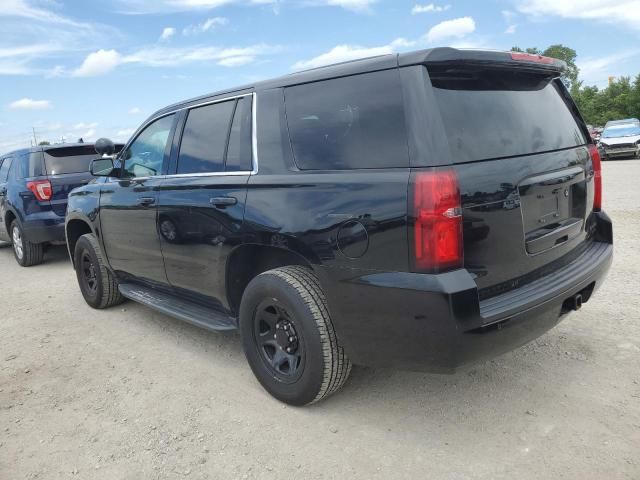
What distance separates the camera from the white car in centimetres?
2062

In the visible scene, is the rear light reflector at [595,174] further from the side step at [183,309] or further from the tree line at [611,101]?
the tree line at [611,101]

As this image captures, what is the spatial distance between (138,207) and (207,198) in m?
1.00

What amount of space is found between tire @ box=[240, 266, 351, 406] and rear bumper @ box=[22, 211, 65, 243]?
514 cm

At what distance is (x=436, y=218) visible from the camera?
2.27 m

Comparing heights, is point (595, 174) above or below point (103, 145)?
below

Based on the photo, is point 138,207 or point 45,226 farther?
point 45,226

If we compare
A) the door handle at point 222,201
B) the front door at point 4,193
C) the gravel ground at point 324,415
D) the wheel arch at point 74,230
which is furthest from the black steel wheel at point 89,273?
the front door at point 4,193

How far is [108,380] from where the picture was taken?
3.61 m

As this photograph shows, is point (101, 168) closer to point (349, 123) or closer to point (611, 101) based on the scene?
point (349, 123)

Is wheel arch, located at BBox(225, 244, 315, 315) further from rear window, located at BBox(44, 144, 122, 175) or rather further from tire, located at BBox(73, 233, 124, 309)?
rear window, located at BBox(44, 144, 122, 175)

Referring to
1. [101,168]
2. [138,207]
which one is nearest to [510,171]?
[138,207]

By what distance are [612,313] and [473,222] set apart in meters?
2.48

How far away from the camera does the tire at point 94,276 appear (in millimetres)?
4930

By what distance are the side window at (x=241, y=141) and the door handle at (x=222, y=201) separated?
19 cm
